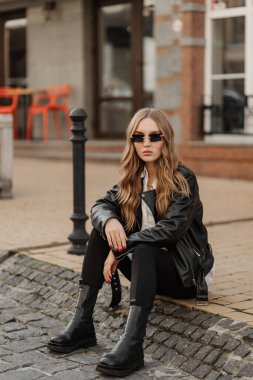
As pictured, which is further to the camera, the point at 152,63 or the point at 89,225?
the point at 152,63

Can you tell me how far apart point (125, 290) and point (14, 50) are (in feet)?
40.9

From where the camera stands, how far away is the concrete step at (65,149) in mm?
12961

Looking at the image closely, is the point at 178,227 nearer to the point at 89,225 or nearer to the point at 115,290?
the point at 115,290

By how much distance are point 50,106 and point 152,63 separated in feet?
6.72

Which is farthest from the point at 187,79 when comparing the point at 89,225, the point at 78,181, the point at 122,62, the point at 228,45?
the point at 78,181

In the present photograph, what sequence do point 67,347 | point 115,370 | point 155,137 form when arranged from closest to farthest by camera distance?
1. point 115,370
2. point 67,347
3. point 155,137

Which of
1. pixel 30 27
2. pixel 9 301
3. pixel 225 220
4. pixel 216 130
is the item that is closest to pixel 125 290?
pixel 9 301

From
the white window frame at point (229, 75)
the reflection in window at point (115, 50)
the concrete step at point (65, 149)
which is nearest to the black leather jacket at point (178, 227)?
the white window frame at point (229, 75)

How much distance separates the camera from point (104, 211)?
4.23 meters

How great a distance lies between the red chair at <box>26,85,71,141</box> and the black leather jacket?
10.3 metres

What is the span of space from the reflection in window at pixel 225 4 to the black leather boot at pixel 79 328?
7.70 metres

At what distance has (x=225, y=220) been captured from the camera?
7.29 meters

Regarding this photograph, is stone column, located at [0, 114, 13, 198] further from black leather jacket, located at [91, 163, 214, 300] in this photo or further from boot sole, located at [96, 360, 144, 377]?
boot sole, located at [96, 360, 144, 377]

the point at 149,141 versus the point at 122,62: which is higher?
the point at 122,62
